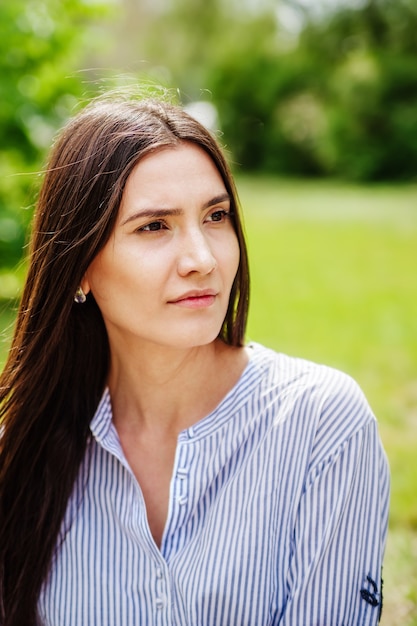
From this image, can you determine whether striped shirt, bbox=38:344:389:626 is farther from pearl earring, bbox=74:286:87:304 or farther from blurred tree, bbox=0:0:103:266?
blurred tree, bbox=0:0:103:266

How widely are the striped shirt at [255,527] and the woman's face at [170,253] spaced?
28 centimetres

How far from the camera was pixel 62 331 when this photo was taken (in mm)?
2088

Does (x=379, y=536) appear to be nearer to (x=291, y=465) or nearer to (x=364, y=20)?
(x=291, y=465)

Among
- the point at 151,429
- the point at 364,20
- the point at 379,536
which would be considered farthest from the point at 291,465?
the point at 364,20

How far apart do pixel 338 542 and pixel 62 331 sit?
3.07 feet

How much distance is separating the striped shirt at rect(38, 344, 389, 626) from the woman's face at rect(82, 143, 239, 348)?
0.28 metres

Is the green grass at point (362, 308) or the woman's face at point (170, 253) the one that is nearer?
the woman's face at point (170, 253)

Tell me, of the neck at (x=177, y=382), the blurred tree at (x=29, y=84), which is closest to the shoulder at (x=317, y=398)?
the neck at (x=177, y=382)

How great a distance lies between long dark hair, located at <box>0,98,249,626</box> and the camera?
188cm

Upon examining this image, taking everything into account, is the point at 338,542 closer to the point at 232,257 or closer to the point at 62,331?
the point at 232,257

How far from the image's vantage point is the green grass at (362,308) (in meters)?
3.76

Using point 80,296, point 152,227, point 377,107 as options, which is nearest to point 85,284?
point 80,296

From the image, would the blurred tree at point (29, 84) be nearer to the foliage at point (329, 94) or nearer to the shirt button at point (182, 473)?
the shirt button at point (182, 473)

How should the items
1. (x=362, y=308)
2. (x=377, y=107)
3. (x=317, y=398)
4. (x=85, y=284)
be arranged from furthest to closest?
(x=377, y=107) < (x=362, y=308) < (x=85, y=284) < (x=317, y=398)
